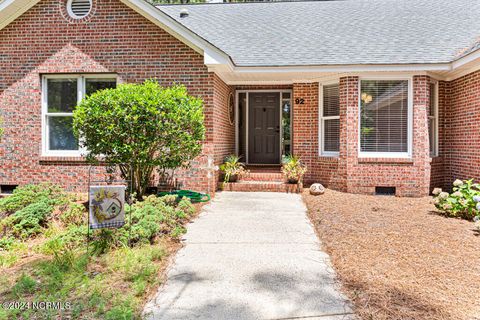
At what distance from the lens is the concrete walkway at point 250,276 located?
298 centimetres

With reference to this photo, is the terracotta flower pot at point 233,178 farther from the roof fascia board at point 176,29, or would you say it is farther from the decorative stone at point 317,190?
the roof fascia board at point 176,29

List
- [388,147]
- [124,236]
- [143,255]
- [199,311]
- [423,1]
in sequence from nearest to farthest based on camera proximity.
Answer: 1. [199,311]
2. [143,255]
3. [124,236]
4. [388,147]
5. [423,1]

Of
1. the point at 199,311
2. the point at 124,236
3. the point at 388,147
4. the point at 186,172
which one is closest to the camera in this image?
the point at 199,311

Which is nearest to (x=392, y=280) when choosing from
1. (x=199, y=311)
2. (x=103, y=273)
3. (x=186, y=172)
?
(x=199, y=311)

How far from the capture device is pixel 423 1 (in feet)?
40.2

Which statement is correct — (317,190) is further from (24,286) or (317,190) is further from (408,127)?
(24,286)

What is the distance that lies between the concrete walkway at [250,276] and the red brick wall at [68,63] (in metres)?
3.17

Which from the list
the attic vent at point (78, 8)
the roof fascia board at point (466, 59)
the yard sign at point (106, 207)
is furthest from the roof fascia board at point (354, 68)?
the yard sign at point (106, 207)

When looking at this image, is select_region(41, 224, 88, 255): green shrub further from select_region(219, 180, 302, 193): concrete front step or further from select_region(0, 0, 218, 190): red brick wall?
select_region(219, 180, 302, 193): concrete front step

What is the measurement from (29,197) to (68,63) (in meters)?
3.58

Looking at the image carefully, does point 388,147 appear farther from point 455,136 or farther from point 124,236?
point 124,236

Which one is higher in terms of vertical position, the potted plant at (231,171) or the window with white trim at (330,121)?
the window with white trim at (330,121)

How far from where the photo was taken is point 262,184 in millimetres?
9180

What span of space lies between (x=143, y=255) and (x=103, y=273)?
49 centimetres
